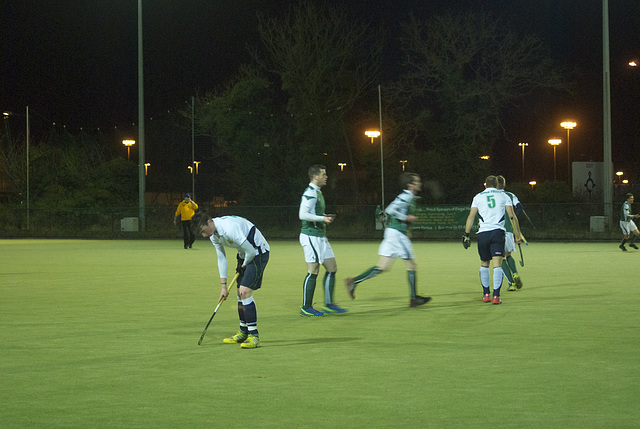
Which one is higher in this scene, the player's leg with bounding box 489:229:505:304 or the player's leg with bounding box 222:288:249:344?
the player's leg with bounding box 489:229:505:304

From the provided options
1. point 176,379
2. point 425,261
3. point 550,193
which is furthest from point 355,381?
point 550,193

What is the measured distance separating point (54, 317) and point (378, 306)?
4562mm

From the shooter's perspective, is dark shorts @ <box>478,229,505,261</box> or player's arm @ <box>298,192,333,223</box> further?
dark shorts @ <box>478,229,505,261</box>

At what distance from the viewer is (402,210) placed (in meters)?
11.2

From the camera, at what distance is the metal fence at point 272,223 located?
35.2 metres

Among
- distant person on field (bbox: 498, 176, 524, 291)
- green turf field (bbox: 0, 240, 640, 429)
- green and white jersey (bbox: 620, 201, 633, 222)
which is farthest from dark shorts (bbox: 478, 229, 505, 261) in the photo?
green and white jersey (bbox: 620, 201, 633, 222)

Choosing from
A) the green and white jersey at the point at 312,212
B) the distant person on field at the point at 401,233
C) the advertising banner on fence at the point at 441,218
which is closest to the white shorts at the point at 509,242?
the distant person on field at the point at 401,233

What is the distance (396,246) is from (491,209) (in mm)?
1665

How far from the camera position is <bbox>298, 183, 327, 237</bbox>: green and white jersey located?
1064 centimetres

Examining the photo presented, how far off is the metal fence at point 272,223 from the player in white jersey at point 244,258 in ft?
82.3

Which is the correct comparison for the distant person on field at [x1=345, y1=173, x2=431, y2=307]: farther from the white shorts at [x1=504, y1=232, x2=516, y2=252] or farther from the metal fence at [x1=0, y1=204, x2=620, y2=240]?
the metal fence at [x1=0, y1=204, x2=620, y2=240]

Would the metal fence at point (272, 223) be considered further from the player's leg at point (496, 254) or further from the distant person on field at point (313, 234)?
the distant person on field at point (313, 234)

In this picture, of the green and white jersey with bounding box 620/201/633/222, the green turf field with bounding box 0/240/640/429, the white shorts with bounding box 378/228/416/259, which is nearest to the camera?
the green turf field with bounding box 0/240/640/429

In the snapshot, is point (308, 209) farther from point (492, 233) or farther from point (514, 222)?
point (514, 222)
